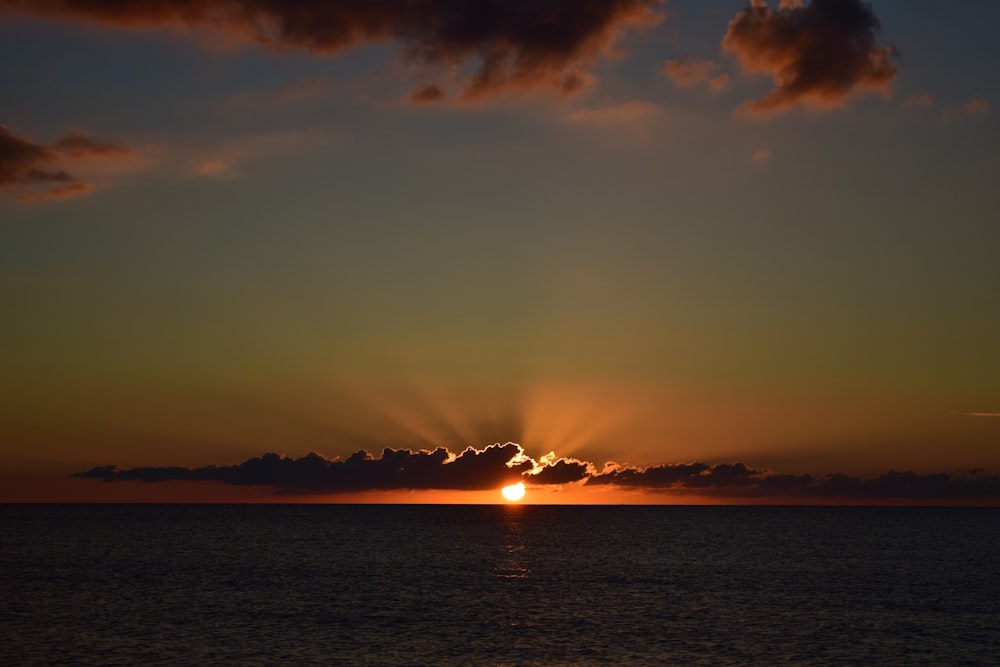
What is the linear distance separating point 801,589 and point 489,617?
43.1m

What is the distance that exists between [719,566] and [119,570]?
83723 millimetres

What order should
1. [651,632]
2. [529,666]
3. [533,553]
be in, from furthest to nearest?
[533,553] → [651,632] → [529,666]

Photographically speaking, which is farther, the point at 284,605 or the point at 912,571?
the point at 912,571

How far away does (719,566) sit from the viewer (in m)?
137

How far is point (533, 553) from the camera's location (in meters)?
166

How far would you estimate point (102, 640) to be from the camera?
6912 cm

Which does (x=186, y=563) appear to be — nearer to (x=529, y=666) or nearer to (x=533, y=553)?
(x=533, y=553)

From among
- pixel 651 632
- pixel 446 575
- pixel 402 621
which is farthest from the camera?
pixel 446 575

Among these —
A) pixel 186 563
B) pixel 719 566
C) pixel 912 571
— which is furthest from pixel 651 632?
pixel 186 563

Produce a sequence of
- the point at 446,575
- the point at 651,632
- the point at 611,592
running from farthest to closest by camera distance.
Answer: the point at 446,575, the point at 611,592, the point at 651,632

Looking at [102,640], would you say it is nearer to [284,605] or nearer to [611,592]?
[284,605]

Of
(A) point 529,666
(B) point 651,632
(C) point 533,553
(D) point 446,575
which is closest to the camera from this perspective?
(A) point 529,666

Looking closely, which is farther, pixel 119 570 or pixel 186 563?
pixel 186 563

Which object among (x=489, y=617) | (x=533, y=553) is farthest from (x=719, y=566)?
(x=489, y=617)
